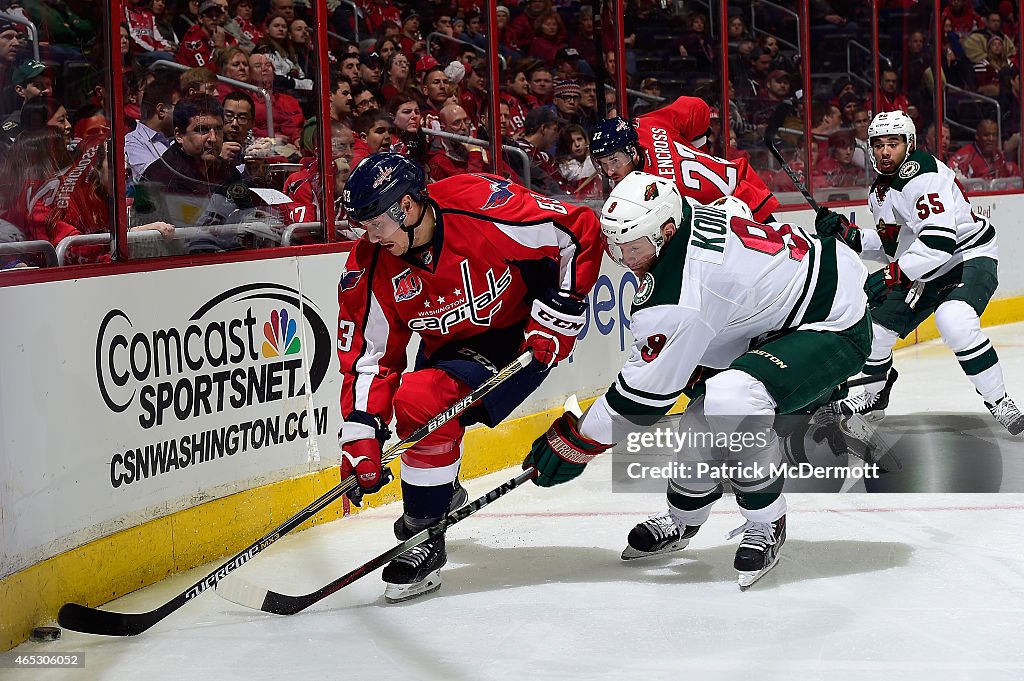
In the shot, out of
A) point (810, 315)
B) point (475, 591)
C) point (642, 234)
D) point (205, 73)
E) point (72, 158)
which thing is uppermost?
point (205, 73)

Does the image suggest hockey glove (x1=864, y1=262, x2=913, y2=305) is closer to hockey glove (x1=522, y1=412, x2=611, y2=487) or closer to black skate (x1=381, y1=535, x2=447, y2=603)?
hockey glove (x1=522, y1=412, x2=611, y2=487)

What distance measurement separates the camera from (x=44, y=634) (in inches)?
→ 113

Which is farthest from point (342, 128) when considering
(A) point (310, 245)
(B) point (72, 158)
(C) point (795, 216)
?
(C) point (795, 216)

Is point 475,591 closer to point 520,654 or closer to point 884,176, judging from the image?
point 520,654

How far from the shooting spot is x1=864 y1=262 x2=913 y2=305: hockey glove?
15.7 ft

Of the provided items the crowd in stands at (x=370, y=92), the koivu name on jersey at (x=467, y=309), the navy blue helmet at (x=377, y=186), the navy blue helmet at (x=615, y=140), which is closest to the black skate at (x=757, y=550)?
the koivu name on jersey at (x=467, y=309)

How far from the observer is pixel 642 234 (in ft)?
9.29

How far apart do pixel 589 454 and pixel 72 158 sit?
148 cm

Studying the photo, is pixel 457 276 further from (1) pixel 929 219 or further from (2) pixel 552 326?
(1) pixel 929 219

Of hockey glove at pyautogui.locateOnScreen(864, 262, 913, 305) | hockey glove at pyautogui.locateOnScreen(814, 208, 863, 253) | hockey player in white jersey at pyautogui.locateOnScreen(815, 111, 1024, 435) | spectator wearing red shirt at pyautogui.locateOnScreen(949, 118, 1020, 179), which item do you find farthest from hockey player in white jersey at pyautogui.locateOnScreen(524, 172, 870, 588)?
spectator wearing red shirt at pyautogui.locateOnScreen(949, 118, 1020, 179)

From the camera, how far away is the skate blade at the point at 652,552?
3.35 metres

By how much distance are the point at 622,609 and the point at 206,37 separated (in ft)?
6.49

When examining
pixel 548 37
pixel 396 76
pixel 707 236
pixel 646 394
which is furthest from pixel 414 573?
pixel 548 37

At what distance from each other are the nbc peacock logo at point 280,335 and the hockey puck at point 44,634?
1067mm
